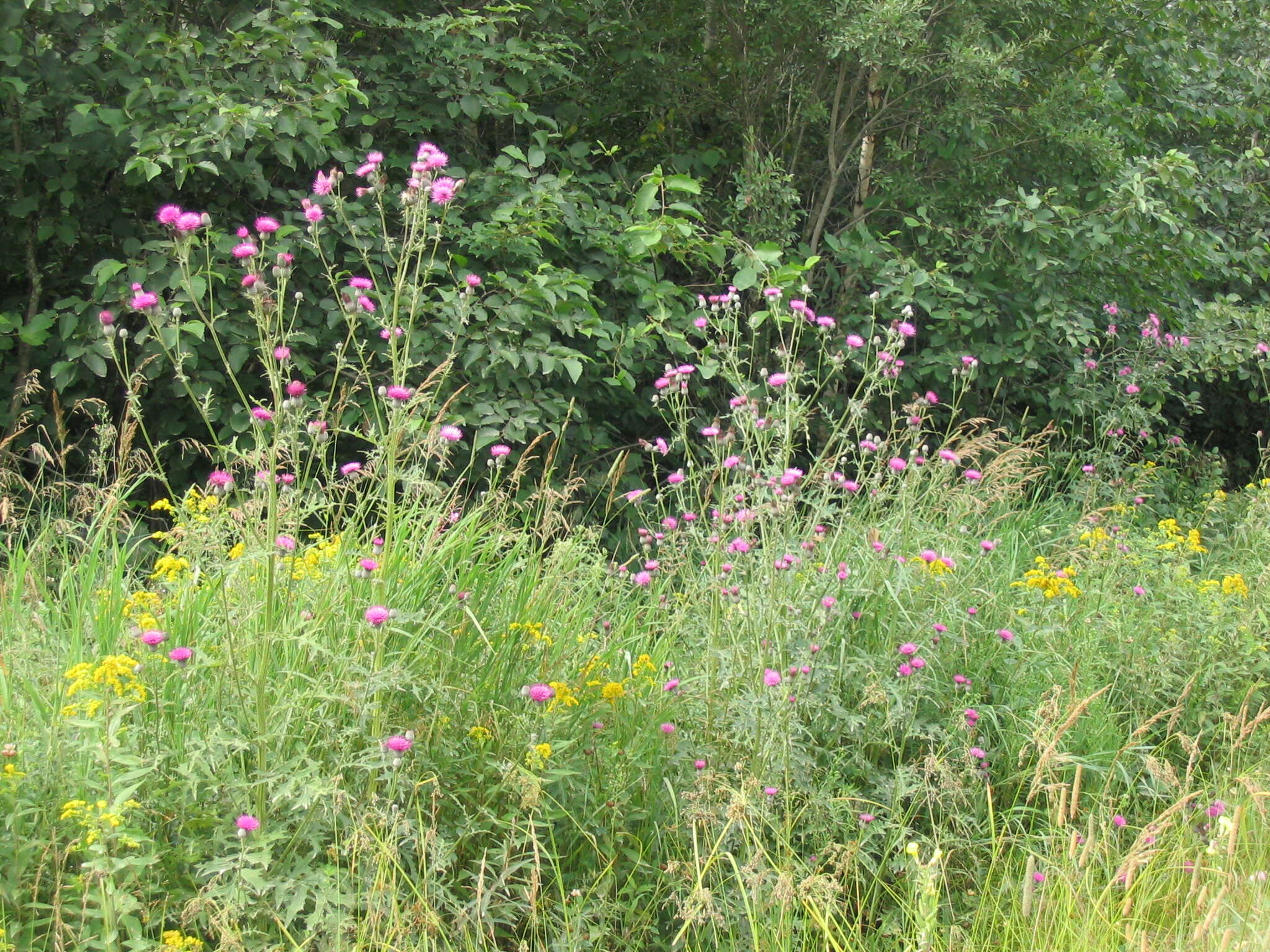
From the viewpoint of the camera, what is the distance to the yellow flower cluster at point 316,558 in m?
2.66

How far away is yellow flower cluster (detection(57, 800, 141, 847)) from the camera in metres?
1.78

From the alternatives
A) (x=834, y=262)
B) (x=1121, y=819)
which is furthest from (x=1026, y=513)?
(x=1121, y=819)

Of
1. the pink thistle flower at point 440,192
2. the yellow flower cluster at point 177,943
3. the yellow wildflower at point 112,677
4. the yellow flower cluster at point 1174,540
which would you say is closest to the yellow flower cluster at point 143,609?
the yellow wildflower at point 112,677

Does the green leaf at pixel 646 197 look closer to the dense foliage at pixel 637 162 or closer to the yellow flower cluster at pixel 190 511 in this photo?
the dense foliage at pixel 637 162

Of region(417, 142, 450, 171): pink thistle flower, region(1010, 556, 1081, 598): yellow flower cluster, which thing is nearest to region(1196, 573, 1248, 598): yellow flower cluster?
region(1010, 556, 1081, 598): yellow flower cluster

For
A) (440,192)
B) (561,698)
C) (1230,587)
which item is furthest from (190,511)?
(1230,587)

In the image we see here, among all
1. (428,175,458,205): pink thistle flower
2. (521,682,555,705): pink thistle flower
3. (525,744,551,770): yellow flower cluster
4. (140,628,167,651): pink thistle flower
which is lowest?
(525,744,551,770): yellow flower cluster

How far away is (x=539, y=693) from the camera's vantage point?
2.26 meters

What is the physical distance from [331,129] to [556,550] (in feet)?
6.72

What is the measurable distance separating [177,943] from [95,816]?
26 centimetres

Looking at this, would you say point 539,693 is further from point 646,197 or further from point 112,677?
point 646,197

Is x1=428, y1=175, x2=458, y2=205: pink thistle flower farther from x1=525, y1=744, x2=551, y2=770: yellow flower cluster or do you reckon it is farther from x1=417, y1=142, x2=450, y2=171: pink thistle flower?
x1=525, y1=744, x2=551, y2=770: yellow flower cluster

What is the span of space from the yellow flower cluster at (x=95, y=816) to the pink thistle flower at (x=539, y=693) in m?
0.73

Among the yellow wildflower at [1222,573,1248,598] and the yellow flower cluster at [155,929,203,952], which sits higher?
the yellow wildflower at [1222,573,1248,598]
